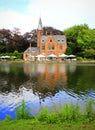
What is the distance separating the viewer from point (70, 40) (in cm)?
7762

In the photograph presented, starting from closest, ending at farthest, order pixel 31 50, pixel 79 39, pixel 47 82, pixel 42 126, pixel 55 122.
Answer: pixel 42 126
pixel 55 122
pixel 47 82
pixel 31 50
pixel 79 39

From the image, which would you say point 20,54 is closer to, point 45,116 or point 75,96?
point 75,96

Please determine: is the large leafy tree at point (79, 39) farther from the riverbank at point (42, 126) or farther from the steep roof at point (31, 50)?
the riverbank at point (42, 126)

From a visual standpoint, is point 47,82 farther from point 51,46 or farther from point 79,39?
point 51,46

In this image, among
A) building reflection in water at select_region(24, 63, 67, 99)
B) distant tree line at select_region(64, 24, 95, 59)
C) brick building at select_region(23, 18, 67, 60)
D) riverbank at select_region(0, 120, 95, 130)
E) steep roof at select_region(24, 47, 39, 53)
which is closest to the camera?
riverbank at select_region(0, 120, 95, 130)

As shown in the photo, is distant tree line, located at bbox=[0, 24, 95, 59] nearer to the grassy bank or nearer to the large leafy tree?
the large leafy tree

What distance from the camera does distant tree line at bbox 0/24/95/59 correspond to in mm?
71312

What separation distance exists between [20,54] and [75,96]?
2182 inches

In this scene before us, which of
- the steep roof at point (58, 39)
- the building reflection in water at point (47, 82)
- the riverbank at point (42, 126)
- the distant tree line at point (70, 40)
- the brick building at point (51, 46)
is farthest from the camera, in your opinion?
the steep roof at point (58, 39)

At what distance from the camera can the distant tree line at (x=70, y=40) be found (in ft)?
234

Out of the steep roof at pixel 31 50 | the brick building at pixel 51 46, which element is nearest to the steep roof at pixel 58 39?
the brick building at pixel 51 46

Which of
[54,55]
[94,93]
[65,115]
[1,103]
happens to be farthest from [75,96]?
[54,55]

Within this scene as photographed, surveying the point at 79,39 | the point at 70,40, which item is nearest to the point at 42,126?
the point at 79,39

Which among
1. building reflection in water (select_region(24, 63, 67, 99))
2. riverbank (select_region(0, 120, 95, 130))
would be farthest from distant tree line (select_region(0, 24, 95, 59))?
riverbank (select_region(0, 120, 95, 130))
